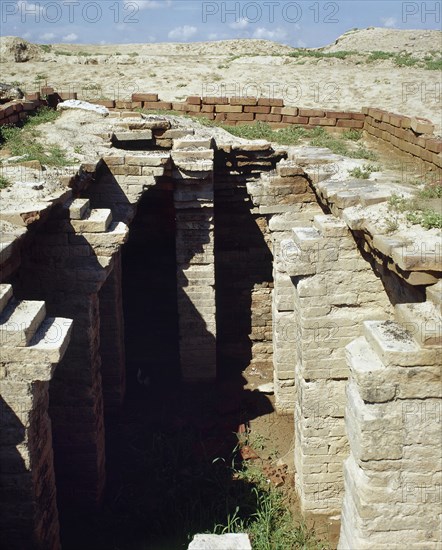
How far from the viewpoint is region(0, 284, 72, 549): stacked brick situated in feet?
13.2

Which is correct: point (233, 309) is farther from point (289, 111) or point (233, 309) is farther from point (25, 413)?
point (25, 413)

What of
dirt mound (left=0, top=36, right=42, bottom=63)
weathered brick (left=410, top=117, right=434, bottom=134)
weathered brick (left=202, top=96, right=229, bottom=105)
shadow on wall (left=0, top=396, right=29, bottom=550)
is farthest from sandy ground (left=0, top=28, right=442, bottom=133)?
shadow on wall (left=0, top=396, right=29, bottom=550)

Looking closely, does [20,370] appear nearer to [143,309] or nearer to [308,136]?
[143,309]

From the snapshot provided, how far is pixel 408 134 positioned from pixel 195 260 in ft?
11.3

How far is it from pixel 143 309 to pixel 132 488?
12.8 ft

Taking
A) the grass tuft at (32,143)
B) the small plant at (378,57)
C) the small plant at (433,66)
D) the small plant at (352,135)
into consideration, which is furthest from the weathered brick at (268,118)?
the small plant at (378,57)

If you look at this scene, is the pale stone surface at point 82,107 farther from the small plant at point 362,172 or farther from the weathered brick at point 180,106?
the small plant at point 362,172

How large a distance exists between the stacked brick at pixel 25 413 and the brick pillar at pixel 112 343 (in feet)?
11.1

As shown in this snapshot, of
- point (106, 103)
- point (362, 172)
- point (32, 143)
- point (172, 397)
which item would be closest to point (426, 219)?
point (362, 172)

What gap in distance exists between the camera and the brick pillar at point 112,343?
802 centimetres

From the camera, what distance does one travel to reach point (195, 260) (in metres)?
8.84

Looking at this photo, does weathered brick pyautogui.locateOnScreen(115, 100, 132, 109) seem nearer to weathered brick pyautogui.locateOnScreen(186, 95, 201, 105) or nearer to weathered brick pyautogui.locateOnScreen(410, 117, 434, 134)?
weathered brick pyautogui.locateOnScreen(186, 95, 201, 105)

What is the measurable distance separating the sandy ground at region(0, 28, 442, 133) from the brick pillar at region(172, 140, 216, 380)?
7.53 m

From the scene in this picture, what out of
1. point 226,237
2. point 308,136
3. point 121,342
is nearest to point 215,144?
point 226,237
